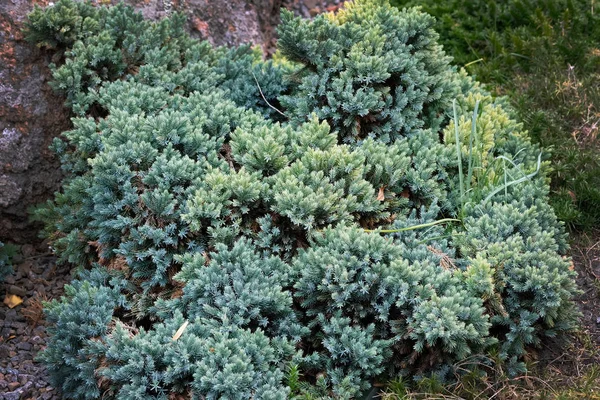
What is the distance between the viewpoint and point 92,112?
4336mm

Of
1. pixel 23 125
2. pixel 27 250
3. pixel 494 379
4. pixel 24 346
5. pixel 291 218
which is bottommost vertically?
pixel 24 346

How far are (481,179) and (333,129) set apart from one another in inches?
39.8

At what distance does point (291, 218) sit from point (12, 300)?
2.05 m

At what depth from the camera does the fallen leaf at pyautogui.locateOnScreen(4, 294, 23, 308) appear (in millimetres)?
4219

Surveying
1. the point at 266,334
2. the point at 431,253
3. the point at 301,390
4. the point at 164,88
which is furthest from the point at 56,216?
the point at 431,253

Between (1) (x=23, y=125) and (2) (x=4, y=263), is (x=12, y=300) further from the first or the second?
(1) (x=23, y=125)

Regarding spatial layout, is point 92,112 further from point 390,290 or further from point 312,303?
point 390,290

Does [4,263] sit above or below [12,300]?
above

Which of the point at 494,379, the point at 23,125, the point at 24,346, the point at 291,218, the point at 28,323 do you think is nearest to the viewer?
the point at 494,379

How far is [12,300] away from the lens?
4.23 metres

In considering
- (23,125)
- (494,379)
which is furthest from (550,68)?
(23,125)

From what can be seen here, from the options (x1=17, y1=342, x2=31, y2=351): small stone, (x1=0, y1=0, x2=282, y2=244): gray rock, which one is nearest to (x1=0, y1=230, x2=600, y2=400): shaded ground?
(x1=17, y1=342, x2=31, y2=351): small stone

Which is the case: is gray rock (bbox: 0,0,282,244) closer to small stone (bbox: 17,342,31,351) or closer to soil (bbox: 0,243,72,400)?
soil (bbox: 0,243,72,400)

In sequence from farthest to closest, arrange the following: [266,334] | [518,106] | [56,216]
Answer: [518,106] < [56,216] < [266,334]
